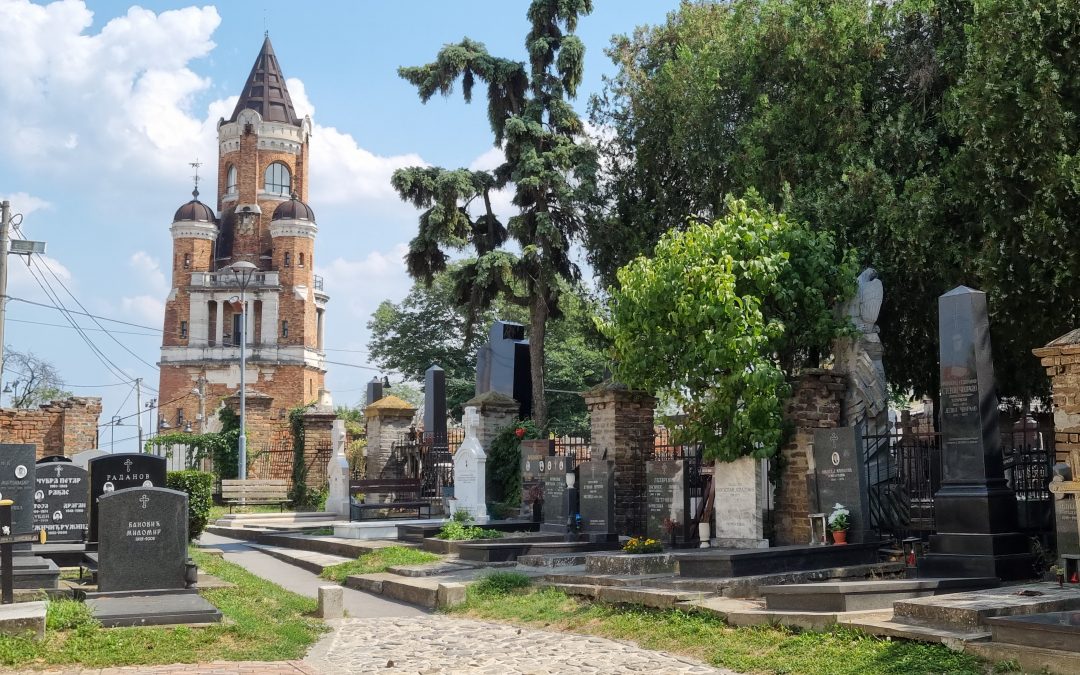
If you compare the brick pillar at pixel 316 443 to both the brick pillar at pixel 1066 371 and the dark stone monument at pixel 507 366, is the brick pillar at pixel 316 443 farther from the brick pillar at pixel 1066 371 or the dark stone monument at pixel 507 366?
the brick pillar at pixel 1066 371

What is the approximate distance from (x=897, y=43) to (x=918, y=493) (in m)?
8.67

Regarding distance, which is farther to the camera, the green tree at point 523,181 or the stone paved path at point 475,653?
the green tree at point 523,181

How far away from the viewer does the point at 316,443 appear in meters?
28.4

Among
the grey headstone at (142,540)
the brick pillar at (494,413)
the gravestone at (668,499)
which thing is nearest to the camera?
the grey headstone at (142,540)

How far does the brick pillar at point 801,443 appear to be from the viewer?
46.1 ft

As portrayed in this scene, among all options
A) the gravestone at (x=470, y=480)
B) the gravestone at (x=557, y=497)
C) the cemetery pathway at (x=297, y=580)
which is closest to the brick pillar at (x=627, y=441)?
the gravestone at (x=557, y=497)

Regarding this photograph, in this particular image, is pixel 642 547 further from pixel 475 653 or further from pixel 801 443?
pixel 475 653

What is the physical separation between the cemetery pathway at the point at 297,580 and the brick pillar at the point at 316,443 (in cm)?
588

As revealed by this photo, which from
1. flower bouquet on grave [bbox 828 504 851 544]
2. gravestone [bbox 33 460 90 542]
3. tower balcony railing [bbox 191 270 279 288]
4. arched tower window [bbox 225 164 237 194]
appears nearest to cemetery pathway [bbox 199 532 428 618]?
gravestone [bbox 33 460 90 542]

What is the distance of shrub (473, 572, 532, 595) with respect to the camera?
12.9 m

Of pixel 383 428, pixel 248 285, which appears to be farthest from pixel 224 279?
pixel 383 428

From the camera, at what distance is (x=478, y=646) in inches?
391

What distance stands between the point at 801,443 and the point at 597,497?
3334 millimetres

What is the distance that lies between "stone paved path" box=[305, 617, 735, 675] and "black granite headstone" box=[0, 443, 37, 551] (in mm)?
4623
